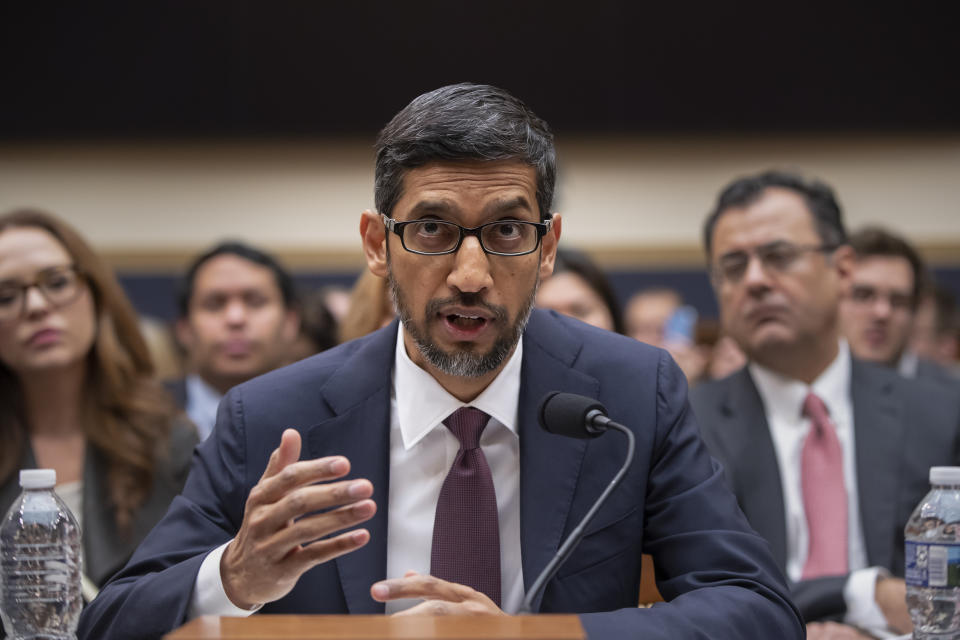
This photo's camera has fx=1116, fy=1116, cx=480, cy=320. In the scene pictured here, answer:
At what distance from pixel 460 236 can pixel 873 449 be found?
58.4 inches

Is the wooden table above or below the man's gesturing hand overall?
below

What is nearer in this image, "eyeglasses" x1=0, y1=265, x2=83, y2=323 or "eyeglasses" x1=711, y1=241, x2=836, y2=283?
"eyeglasses" x1=0, y1=265, x2=83, y2=323

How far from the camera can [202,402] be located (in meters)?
4.11

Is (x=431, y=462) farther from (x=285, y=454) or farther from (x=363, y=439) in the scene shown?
(x=285, y=454)

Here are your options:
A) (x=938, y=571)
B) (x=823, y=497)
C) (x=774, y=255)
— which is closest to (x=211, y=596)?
(x=938, y=571)

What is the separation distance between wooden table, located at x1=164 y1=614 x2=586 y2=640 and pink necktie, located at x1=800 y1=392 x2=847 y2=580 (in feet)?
5.03

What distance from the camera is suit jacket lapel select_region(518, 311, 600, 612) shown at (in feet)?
6.01

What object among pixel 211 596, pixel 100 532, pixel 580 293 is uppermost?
pixel 580 293

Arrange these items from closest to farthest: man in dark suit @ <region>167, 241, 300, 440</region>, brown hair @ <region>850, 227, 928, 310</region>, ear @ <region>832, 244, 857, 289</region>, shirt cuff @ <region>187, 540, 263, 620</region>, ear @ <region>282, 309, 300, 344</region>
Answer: shirt cuff @ <region>187, 540, 263, 620</region>
ear @ <region>832, 244, 857, 289</region>
man in dark suit @ <region>167, 241, 300, 440</region>
ear @ <region>282, 309, 300, 344</region>
brown hair @ <region>850, 227, 928, 310</region>

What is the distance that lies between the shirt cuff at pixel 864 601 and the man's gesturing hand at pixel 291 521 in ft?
4.42

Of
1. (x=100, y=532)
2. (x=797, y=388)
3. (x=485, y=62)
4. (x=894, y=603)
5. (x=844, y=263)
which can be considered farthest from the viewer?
(x=485, y=62)

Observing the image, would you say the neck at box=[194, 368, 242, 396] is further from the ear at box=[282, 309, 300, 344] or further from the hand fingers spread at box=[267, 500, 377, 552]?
the hand fingers spread at box=[267, 500, 377, 552]

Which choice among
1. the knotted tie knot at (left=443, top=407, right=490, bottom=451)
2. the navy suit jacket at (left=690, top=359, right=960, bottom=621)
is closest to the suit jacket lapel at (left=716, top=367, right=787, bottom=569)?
the navy suit jacket at (left=690, top=359, right=960, bottom=621)

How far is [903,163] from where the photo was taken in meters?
8.22
